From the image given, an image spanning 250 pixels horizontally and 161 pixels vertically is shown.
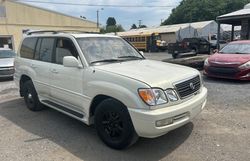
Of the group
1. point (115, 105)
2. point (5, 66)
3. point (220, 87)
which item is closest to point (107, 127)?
point (115, 105)

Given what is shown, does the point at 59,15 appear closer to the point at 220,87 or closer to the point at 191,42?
the point at 191,42

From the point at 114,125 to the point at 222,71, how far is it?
6.32m

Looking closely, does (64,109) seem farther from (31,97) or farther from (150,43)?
(150,43)

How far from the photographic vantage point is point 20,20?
1114 inches

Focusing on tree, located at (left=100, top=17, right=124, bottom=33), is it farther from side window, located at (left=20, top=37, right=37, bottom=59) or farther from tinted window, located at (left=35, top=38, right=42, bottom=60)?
tinted window, located at (left=35, top=38, right=42, bottom=60)

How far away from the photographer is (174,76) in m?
4.22

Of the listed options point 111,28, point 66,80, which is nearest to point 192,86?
point 66,80

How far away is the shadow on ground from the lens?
416cm

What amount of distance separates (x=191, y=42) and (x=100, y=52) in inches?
789

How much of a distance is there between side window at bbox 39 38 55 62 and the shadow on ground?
132 cm

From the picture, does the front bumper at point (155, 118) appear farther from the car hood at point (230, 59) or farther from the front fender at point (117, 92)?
the car hood at point (230, 59)

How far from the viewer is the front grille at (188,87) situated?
4.12 metres

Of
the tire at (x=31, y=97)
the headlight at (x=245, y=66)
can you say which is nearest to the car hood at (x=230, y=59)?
the headlight at (x=245, y=66)

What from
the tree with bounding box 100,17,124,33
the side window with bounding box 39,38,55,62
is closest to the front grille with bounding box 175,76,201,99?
the side window with bounding box 39,38,55,62
